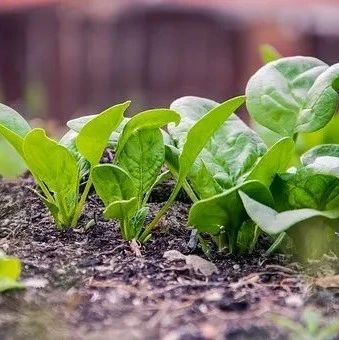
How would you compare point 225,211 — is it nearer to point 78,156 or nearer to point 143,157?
point 143,157

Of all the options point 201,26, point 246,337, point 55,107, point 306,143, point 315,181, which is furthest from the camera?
point 201,26

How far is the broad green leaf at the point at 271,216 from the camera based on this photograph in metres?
1.25

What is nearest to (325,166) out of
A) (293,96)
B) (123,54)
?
(293,96)

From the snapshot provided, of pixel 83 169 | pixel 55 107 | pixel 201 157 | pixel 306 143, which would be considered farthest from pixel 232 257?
pixel 55 107

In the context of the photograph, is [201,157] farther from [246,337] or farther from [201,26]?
[201,26]

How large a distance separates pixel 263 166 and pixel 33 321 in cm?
48

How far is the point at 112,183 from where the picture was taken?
147cm

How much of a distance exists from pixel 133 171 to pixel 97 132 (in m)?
0.13

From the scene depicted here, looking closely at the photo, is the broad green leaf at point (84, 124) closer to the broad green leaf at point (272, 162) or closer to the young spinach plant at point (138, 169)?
the young spinach plant at point (138, 169)

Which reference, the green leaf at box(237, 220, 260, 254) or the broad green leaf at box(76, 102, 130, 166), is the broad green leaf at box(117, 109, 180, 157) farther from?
the green leaf at box(237, 220, 260, 254)

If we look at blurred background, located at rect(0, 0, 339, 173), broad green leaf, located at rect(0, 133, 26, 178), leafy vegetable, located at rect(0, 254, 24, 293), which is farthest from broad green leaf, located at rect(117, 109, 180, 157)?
blurred background, located at rect(0, 0, 339, 173)

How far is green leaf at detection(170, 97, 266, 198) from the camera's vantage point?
1485 mm

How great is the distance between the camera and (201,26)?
22.9 ft

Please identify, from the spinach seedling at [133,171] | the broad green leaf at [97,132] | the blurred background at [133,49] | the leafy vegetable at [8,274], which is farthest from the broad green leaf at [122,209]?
the blurred background at [133,49]
